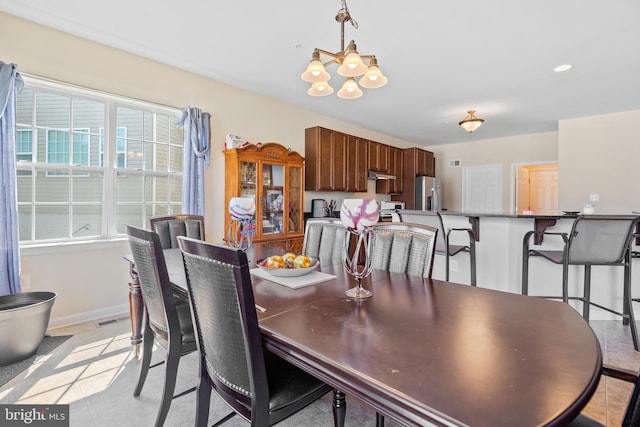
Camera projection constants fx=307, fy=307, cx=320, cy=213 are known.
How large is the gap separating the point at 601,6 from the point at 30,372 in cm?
471

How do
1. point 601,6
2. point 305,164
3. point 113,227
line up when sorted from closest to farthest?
point 601,6 < point 113,227 < point 305,164

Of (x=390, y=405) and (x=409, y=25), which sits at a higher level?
(x=409, y=25)

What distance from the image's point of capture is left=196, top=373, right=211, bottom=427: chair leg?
1.23m

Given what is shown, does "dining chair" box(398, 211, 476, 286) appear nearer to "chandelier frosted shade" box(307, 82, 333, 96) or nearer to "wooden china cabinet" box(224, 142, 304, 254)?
"chandelier frosted shade" box(307, 82, 333, 96)

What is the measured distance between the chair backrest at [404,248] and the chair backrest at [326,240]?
1.14 feet

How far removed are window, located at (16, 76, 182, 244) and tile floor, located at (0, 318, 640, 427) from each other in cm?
110

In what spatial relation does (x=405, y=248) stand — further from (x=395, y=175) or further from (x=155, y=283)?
(x=395, y=175)

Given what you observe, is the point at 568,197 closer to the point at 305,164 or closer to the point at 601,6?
the point at 601,6

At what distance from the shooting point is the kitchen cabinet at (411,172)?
645 centimetres

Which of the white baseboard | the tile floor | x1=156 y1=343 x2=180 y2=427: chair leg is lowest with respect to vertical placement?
the tile floor

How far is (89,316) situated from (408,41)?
3856 millimetres

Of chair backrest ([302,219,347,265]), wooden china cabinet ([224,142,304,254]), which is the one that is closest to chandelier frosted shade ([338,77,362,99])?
chair backrest ([302,219,347,265])

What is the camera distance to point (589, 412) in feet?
5.42

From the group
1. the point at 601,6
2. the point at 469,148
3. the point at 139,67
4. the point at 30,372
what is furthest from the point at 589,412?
the point at 469,148
